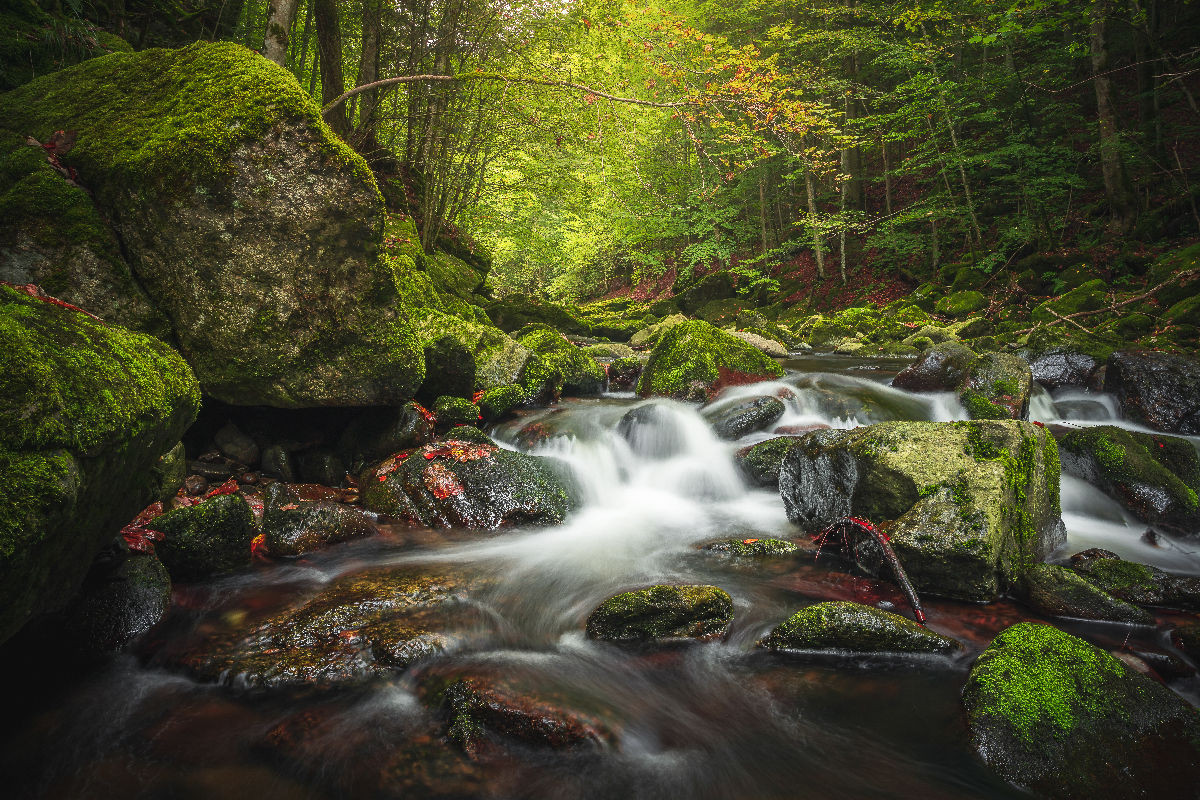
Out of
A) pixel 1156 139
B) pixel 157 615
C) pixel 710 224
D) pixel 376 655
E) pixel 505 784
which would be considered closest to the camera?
pixel 505 784

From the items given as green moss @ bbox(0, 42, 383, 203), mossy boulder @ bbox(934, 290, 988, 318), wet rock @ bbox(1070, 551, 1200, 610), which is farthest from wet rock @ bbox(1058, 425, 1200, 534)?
mossy boulder @ bbox(934, 290, 988, 318)

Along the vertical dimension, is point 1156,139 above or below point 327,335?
above

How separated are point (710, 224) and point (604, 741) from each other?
22123 millimetres

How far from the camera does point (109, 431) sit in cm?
204

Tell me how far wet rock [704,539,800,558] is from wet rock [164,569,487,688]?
7.83 ft

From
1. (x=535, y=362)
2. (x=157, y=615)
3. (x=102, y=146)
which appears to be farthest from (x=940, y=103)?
(x=157, y=615)

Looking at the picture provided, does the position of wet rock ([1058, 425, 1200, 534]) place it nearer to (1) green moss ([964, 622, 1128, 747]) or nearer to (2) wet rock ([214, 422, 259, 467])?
(1) green moss ([964, 622, 1128, 747])

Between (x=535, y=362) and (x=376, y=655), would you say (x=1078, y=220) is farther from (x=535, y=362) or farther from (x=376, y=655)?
(x=376, y=655)

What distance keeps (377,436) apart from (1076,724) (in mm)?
6406

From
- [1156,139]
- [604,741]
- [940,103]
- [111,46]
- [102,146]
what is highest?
[940,103]

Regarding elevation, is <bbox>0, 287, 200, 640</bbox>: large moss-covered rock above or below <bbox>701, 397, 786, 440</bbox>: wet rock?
above

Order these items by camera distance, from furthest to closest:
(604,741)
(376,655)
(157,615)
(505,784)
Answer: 1. (157,615)
2. (376,655)
3. (604,741)
4. (505,784)

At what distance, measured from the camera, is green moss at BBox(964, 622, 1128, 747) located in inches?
92.4

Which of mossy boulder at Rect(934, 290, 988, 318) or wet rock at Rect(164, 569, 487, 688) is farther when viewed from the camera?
mossy boulder at Rect(934, 290, 988, 318)
